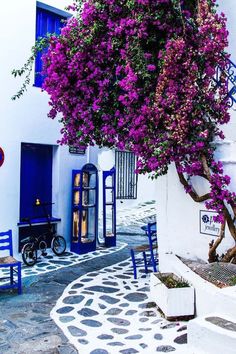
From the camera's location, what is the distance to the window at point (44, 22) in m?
9.98

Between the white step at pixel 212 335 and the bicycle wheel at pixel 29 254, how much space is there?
531 cm

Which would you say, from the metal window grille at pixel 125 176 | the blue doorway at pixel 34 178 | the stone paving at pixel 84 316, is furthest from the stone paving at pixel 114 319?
the metal window grille at pixel 125 176

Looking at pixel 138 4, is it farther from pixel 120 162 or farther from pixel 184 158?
pixel 120 162

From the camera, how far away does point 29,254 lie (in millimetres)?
9039

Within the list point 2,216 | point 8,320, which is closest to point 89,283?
point 8,320

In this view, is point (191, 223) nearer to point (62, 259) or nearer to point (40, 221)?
point (62, 259)

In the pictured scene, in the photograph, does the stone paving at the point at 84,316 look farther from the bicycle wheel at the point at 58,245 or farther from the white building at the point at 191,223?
the bicycle wheel at the point at 58,245

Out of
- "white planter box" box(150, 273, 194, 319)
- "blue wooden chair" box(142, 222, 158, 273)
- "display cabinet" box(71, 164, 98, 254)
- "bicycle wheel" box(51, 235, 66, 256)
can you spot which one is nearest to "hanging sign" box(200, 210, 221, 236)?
"white planter box" box(150, 273, 194, 319)

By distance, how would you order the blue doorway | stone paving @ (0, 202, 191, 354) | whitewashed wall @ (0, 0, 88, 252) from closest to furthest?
stone paving @ (0, 202, 191, 354) < whitewashed wall @ (0, 0, 88, 252) < the blue doorway

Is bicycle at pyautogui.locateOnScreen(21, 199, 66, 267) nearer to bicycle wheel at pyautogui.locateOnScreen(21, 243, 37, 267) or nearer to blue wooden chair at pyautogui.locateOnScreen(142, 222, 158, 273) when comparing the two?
bicycle wheel at pyautogui.locateOnScreen(21, 243, 37, 267)

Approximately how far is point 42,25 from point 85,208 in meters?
5.01

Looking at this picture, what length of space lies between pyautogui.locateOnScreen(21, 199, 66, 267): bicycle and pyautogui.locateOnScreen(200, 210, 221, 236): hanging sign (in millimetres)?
4209

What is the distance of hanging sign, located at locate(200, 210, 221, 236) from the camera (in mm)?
6537

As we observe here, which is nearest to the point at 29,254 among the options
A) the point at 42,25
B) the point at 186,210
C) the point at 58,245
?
the point at 58,245
